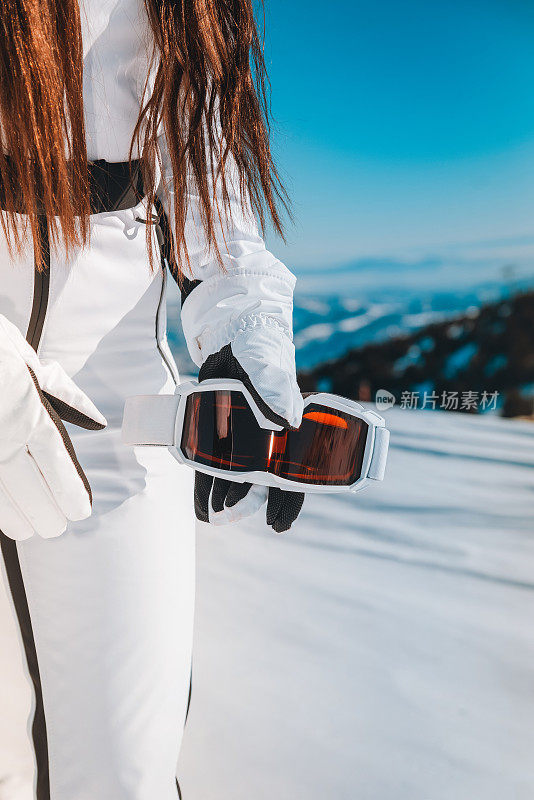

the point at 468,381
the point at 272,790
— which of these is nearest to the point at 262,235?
the point at 272,790

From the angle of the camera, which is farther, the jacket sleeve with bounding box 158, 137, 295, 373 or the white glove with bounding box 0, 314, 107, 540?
the jacket sleeve with bounding box 158, 137, 295, 373

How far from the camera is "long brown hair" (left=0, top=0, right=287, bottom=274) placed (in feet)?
1.67

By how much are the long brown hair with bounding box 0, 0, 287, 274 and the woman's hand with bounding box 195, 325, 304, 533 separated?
4.8 inches

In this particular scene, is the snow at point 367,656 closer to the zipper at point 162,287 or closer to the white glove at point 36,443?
the white glove at point 36,443

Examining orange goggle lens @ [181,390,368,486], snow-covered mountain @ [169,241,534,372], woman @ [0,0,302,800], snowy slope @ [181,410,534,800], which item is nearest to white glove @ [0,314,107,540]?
woman @ [0,0,302,800]

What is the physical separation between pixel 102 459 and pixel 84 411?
14 centimetres

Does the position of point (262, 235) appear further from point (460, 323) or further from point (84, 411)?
point (460, 323)

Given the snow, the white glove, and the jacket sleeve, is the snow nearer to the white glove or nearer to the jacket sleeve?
the white glove

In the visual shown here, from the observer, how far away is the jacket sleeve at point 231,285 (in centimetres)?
68

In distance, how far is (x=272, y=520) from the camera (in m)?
0.68

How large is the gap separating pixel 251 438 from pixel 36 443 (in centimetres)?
22

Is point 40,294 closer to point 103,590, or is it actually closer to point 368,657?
point 103,590

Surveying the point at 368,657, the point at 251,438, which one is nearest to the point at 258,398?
the point at 251,438

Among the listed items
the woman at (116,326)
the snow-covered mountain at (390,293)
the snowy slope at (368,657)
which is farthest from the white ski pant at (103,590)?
the snow-covered mountain at (390,293)
